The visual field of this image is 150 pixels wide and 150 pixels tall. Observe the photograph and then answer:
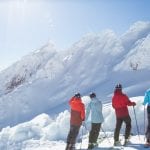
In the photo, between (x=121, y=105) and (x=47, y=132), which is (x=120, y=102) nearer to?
(x=121, y=105)

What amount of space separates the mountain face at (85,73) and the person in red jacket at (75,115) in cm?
2520

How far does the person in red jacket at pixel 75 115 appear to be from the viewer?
13820 millimetres

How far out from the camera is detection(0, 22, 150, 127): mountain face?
45500 millimetres

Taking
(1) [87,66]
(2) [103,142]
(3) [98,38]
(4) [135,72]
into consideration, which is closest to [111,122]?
(2) [103,142]

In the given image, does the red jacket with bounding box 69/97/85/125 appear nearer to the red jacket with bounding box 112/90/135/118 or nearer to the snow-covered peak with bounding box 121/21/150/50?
the red jacket with bounding box 112/90/135/118

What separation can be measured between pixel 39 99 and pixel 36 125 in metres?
18.5

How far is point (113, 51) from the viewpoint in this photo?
174 feet

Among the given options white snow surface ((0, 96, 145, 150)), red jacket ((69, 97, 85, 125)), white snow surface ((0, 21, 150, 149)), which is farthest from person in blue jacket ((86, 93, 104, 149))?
white snow surface ((0, 21, 150, 149))

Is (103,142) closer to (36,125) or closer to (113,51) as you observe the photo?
(36,125)

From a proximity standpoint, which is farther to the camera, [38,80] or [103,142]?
[38,80]

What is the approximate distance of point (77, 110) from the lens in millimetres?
13969

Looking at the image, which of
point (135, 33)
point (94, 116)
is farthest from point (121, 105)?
point (135, 33)

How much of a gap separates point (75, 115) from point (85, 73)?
37.1 metres

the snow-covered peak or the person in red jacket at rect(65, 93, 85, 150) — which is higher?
the snow-covered peak
